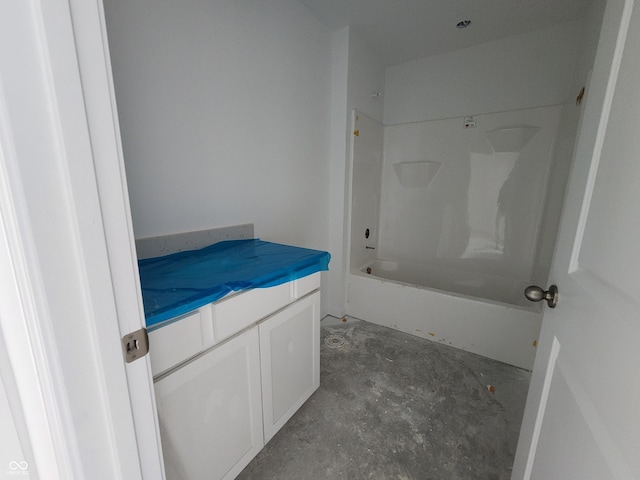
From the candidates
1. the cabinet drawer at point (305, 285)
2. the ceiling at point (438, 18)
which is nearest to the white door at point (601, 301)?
the cabinet drawer at point (305, 285)

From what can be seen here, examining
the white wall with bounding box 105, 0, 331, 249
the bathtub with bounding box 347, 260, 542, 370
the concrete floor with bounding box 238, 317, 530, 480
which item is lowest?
the concrete floor with bounding box 238, 317, 530, 480

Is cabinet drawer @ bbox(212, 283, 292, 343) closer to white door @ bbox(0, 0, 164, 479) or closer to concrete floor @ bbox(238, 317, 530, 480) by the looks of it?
white door @ bbox(0, 0, 164, 479)

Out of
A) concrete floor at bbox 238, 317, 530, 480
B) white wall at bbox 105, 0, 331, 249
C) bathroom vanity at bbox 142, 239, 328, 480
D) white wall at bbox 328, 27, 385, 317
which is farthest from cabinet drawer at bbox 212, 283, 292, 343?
white wall at bbox 328, 27, 385, 317

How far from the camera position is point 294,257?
1.21 metres

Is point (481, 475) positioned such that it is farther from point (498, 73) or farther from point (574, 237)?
point (498, 73)

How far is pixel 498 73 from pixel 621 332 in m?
2.64

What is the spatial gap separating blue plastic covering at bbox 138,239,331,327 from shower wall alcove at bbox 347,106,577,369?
4.09ft

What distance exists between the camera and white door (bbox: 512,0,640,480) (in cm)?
41

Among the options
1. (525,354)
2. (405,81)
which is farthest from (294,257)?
(405,81)

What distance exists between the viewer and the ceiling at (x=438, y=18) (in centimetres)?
177

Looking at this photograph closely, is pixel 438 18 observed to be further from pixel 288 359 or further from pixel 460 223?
pixel 288 359

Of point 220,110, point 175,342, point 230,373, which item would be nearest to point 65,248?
point 175,342

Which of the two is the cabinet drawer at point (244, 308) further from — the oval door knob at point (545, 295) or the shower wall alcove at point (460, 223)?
the shower wall alcove at point (460, 223)

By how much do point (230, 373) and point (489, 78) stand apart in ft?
9.71
